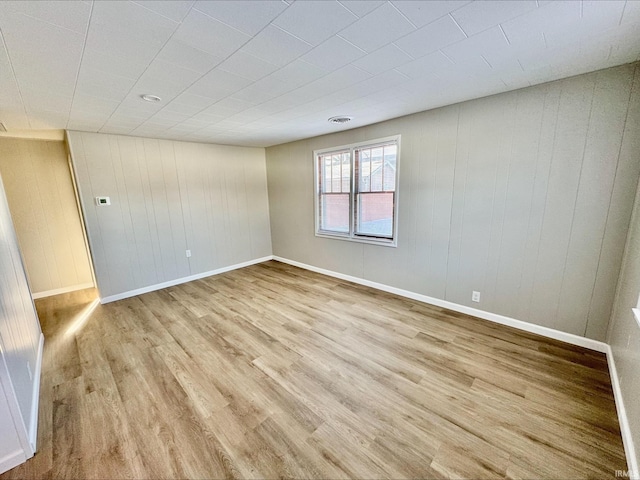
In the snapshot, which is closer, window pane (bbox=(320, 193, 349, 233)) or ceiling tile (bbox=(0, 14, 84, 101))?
ceiling tile (bbox=(0, 14, 84, 101))

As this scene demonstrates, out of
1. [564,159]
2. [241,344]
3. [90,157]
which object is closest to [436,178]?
[564,159]

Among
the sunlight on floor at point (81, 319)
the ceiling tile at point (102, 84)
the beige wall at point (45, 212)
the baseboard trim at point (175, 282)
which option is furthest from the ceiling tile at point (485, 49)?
the beige wall at point (45, 212)

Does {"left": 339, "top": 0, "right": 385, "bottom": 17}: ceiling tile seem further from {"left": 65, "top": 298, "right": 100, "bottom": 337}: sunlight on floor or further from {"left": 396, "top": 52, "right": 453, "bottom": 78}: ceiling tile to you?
{"left": 65, "top": 298, "right": 100, "bottom": 337}: sunlight on floor

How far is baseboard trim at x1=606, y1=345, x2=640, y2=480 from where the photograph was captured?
129cm

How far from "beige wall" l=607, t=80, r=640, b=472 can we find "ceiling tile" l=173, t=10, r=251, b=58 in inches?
113

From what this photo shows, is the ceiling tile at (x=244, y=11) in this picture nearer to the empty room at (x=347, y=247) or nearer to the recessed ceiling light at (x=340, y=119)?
the empty room at (x=347, y=247)

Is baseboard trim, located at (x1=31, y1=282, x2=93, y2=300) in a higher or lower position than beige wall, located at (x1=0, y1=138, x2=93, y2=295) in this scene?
lower

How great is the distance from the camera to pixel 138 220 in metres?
3.96

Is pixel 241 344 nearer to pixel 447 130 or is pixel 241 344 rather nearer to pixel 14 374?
pixel 14 374

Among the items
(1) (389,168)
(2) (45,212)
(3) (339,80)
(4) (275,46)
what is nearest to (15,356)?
(4) (275,46)

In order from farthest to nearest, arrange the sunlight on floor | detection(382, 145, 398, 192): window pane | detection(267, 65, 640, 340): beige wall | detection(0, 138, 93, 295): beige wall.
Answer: detection(0, 138, 93, 295): beige wall < detection(382, 145, 398, 192): window pane < the sunlight on floor < detection(267, 65, 640, 340): beige wall

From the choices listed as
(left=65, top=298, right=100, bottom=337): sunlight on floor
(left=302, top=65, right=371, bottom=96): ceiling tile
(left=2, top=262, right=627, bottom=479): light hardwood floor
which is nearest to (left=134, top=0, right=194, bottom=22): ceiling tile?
(left=302, top=65, right=371, bottom=96): ceiling tile

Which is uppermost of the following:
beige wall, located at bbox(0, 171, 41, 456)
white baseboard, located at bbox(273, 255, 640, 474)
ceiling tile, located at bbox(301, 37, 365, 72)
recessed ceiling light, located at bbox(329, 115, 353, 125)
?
recessed ceiling light, located at bbox(329, 115, 353, 125)

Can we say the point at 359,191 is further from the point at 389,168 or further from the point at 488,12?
the point at 488,12
